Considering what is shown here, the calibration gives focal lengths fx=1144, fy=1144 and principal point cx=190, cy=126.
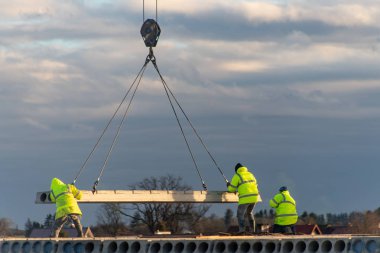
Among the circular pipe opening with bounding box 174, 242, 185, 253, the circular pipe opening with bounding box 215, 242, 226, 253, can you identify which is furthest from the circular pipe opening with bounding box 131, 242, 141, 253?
the circular pipe opening with bounding box 215, 242, 226, 253

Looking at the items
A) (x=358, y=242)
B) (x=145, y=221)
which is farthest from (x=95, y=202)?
(x=145, y=221)

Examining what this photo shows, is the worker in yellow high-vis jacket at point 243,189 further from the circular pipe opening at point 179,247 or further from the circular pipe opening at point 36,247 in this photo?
the circular pipe opening at point 36,247

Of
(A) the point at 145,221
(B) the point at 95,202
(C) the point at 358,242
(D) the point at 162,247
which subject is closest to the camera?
(C) the point at 358,242

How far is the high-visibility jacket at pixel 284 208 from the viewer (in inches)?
1396

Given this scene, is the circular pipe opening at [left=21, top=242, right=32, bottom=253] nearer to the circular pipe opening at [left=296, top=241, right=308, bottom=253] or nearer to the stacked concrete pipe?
the stacked concrete pipe

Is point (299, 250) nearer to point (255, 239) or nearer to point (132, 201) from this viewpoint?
point (255, 239)

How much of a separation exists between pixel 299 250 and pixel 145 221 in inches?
990

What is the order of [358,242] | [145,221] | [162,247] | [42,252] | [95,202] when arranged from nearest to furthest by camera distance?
1. [358,242]
2. [162,247]
3. [42,252]
4. [95,202]
5. [145,221]

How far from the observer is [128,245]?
32.3 meters

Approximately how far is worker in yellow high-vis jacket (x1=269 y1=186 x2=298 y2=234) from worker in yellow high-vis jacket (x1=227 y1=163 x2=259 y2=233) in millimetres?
651

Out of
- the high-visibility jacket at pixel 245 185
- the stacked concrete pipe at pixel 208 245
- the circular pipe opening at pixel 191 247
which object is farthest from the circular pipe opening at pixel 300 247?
the high-visibility jacket at pixel 245 185

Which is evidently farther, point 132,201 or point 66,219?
point 132,201

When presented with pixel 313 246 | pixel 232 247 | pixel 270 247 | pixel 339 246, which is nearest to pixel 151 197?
pixel 232 247

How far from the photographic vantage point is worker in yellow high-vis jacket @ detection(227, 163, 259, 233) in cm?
3534
